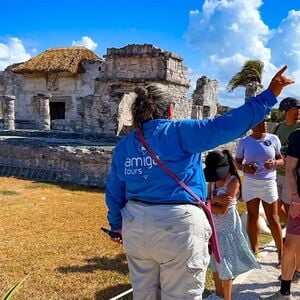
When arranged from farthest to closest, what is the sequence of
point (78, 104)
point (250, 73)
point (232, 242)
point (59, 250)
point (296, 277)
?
point (250, 73) → point (78, 104) → point (59, 250) → point (296, 277) → point (232, 242)

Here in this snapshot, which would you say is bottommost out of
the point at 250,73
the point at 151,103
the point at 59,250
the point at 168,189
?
the point at 59,250

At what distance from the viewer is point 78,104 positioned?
24.3 meters

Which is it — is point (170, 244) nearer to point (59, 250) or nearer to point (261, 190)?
point (261, 190)

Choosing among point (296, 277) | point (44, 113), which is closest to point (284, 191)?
point (296, 277)

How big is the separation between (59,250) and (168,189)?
3.23 metres

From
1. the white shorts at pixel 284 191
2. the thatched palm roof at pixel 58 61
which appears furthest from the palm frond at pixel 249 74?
the white shorts at pixel 284 191

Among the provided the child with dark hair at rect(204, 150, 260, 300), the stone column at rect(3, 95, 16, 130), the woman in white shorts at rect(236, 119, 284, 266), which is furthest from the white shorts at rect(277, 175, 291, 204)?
the stone column at rect(3, 95, 16, 130)

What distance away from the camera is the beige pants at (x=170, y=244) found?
2340 mm

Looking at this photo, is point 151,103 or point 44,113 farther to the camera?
point 44,113

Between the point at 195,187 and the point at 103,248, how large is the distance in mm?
3101

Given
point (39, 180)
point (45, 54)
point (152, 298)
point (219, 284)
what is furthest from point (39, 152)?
point (45, 54)

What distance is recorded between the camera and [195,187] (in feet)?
8.12

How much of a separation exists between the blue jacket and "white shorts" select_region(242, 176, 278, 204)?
2.00 meters

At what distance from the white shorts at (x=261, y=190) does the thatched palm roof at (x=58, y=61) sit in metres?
24.0
